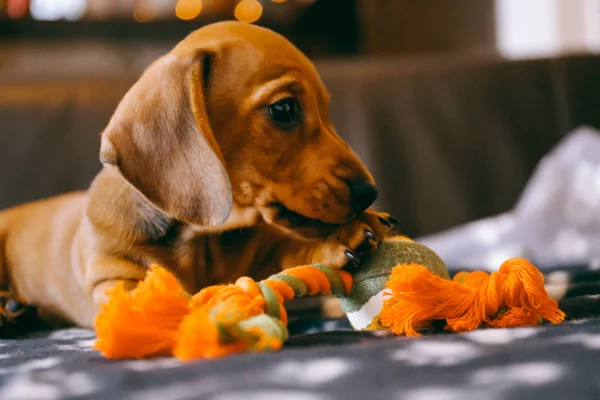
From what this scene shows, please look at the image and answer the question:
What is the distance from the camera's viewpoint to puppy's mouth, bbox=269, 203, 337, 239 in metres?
1.22

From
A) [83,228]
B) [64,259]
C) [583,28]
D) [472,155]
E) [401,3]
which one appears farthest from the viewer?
[401,3]

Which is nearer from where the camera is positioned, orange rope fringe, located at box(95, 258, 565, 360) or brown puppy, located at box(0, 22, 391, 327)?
orange rope fringe, located at box(95, 258, 565, 360)

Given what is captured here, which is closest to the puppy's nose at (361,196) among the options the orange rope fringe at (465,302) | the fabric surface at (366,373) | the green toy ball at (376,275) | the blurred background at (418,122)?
the green toy ball at (376,275)

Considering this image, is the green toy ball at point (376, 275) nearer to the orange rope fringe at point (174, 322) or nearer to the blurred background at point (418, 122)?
the orange rope fringe at point (174, 322)

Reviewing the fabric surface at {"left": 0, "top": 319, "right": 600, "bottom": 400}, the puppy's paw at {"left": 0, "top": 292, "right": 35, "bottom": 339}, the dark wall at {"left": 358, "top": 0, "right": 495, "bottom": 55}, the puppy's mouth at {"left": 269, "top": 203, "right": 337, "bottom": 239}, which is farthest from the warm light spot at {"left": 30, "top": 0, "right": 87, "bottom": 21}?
the fabric surface at {"left": 0, "top": 319, "right": 600, "bottom": 400}

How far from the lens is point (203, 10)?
392 centimetres

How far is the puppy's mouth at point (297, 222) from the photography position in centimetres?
122

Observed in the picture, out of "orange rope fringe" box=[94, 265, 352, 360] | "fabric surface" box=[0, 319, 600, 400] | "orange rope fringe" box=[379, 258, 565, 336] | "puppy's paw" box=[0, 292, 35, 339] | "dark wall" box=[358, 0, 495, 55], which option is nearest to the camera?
"fabric surface" box=[0, 319, 600, 400]

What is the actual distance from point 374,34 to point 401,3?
0.83 feet

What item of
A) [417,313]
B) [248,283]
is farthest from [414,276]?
[248,283]

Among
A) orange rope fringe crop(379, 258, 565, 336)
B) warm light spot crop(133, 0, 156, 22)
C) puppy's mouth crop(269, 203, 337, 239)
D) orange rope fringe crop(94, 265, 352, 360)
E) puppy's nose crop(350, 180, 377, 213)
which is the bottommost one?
orange rope fringe crop(379, 258, 565, 336)

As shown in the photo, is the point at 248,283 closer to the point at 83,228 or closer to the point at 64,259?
the point at 83,228

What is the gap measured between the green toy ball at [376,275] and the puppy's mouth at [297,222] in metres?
0.17

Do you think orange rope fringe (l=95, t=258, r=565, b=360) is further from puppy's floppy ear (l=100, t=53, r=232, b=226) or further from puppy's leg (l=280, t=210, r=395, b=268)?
puppy's floppy ear (l=100, t=53, r=232, b=226)
